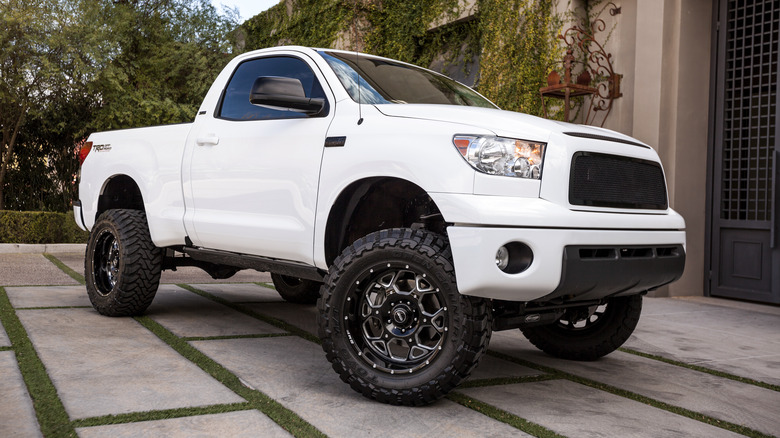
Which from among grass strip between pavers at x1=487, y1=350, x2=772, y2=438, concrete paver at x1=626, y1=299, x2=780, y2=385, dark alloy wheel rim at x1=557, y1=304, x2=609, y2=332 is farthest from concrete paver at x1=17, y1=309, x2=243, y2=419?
concrete paver at x1=626, y1=299, x2=780, y2=385

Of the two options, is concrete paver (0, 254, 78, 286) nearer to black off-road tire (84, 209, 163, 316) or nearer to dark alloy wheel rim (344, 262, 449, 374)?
black off-road tire (84, 209, 163, 316)

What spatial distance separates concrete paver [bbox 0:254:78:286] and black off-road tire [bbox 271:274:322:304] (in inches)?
106

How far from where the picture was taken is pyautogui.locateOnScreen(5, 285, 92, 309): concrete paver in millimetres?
6102

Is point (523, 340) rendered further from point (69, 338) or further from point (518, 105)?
point (518, 105)

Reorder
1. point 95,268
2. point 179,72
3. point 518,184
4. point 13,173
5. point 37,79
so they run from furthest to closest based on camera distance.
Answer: point 179,72
point 13,173
point 37,79
point 95,268
point 518,184

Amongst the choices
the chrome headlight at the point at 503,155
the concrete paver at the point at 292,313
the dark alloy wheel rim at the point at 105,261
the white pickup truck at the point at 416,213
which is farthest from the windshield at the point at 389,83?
the dark alloy wheel rim at the point at 105,261

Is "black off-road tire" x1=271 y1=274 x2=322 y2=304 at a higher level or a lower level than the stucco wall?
lower

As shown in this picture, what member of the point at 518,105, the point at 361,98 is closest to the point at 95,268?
the point at 361,98

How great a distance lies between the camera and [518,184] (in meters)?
3.30

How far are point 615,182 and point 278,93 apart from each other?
1.91m

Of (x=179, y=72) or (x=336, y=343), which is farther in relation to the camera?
(x=179, y=72)

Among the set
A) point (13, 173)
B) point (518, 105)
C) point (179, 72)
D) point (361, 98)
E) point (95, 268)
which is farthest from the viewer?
point (179, 72)

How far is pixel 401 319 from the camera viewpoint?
3523 millimetres

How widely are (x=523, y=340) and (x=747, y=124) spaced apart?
451cm
